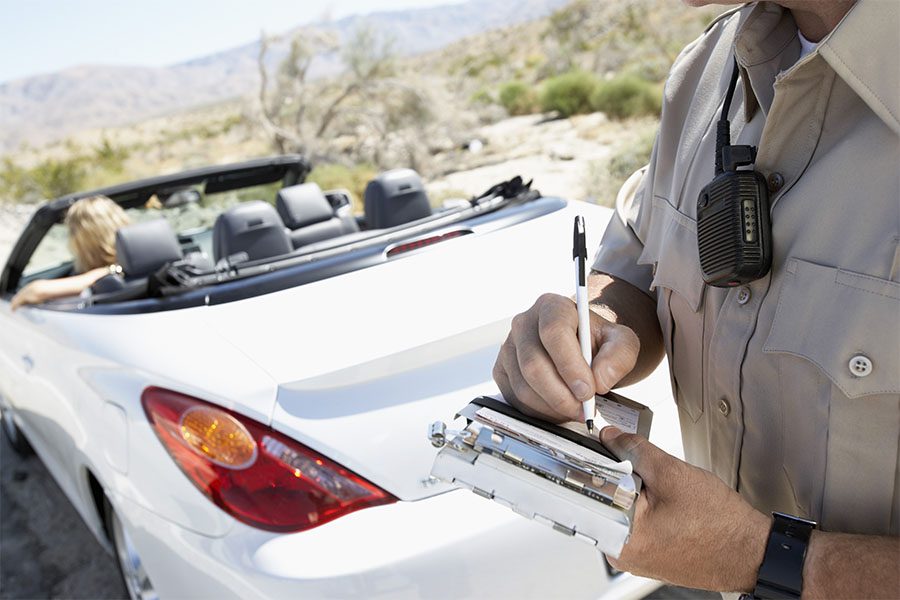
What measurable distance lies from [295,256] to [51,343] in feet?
3.05

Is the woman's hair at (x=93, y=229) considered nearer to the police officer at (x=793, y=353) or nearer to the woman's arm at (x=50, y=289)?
the woman's arm at (x=50, y=289)

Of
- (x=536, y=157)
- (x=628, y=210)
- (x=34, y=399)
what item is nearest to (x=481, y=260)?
(x=628, y=210)

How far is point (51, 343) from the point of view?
256 centimetres

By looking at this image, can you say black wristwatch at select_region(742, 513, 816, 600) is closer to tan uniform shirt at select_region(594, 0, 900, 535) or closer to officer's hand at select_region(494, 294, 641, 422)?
tan uniform shirt at select_region(594, 0, 900, 535)

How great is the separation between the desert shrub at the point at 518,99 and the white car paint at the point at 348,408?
17.3m

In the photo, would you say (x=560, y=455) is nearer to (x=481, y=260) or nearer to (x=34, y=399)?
(x=481, y=260)

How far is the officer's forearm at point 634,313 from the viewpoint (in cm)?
125

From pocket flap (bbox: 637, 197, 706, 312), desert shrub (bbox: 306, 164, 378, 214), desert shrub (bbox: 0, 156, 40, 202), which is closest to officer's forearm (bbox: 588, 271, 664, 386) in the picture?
pocket flap (bbox: 637, 197, 706, 312)

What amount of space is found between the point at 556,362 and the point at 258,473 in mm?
988

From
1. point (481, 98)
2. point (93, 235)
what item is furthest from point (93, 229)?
point (481, 98)

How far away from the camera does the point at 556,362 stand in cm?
97

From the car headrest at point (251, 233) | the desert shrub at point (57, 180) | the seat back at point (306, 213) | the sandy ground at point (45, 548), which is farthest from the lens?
the desert shrub at point (57, 180)

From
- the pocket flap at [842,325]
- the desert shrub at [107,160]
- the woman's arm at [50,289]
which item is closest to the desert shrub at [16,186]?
the desert shrub at [107,160]

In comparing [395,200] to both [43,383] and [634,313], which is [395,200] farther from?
[634,313]
